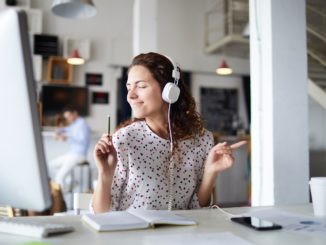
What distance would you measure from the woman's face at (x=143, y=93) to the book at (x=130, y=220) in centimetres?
53

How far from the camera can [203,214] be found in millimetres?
1145

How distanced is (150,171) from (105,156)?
0.84ft

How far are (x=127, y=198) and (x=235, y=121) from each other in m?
6.44

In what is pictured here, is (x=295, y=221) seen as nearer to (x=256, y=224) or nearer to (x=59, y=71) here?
(x=256, y=224)

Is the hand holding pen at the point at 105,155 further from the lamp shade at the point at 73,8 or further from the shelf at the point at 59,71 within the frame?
the shelf at the point at 59,71

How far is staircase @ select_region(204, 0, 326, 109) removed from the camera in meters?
6.16

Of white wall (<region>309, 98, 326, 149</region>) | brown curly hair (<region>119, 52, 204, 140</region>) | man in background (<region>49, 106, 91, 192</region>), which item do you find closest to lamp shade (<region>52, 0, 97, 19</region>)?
brown curly hair (<region>119, 52, 204, 140</region>)

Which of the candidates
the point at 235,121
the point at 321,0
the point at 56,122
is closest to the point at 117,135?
the point at 56,122

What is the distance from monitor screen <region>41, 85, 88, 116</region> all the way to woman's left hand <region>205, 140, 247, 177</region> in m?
5.49

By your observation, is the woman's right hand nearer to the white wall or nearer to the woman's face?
the woman's face

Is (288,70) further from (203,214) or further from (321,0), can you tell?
(321,0)

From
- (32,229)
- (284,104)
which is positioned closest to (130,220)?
(32,229)

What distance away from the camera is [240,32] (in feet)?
23.3

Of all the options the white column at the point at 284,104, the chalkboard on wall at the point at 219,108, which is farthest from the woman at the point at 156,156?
the chalkboard on wall at the point at 219,108
